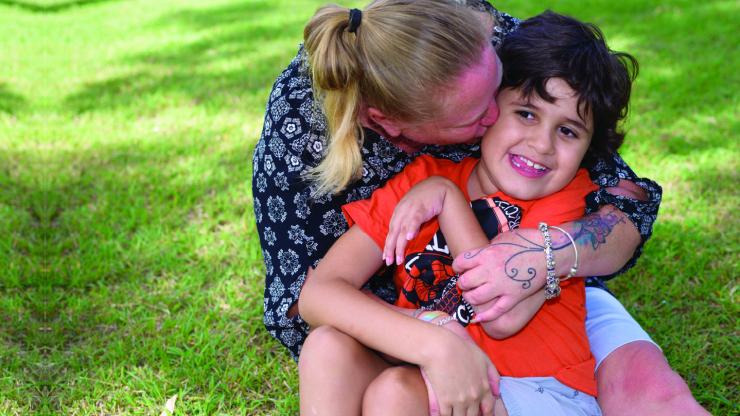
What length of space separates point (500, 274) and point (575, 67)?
69 centimetres

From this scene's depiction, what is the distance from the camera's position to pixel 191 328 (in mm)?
2969

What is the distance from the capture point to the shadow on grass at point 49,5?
32.9ft

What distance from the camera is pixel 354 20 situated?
204 cm

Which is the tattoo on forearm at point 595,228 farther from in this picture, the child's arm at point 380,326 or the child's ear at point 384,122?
the child's ear at point 384,122

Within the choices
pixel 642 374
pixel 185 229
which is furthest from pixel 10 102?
pixel 642 374

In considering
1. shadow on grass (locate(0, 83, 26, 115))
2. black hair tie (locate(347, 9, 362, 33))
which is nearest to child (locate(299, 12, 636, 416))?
black hair tie (locate(347, 9, 362, 33))

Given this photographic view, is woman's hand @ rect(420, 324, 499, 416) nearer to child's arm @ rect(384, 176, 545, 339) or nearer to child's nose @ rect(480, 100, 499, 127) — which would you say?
child's arm @ rect(384, 176, 545, 339)

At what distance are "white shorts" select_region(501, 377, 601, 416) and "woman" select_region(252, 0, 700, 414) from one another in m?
0.15

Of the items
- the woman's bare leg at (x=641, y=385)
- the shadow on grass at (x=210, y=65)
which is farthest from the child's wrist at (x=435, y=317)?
the shadow on grass at (x=210, y=65)

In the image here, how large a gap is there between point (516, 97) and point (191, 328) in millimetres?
1652

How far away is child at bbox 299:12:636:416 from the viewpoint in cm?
202

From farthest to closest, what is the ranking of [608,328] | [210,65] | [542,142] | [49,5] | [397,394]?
[49,5], [210,65], [608,328], [542,142], [397,394]

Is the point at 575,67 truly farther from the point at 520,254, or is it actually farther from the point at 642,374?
the point at 642,374

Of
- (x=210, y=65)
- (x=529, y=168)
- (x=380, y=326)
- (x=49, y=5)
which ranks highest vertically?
(x=529, y=168)
